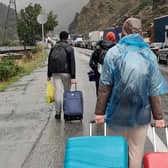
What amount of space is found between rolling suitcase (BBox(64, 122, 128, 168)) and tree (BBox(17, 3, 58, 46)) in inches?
2252

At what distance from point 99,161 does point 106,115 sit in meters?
0.85

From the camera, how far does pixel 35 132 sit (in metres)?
10.1

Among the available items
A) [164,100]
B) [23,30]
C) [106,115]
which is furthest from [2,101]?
[23,30]

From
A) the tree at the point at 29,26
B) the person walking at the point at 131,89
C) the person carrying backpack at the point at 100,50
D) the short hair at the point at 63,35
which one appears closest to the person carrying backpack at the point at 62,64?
the short hair at the point at 63,35

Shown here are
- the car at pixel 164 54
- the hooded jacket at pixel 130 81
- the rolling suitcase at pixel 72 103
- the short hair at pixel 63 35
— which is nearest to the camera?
the hooded jacket at pixel 130 81

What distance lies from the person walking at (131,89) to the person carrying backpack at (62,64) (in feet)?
18.2

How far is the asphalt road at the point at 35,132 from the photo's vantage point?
7.77m

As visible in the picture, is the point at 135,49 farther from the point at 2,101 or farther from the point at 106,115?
the point at 2,101

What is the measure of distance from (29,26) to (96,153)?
6034 centimetres

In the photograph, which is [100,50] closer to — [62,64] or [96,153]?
[62,64]

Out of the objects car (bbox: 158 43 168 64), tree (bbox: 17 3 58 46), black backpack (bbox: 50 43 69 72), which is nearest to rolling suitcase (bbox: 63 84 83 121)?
black backpack (bbox: 50 43 69 72)

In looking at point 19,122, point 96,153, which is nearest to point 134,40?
point 96,153

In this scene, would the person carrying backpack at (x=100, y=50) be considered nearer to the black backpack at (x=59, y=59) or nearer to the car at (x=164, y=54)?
the black backpack at (x=59, y=59)

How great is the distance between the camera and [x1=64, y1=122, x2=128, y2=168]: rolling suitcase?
430 cm
